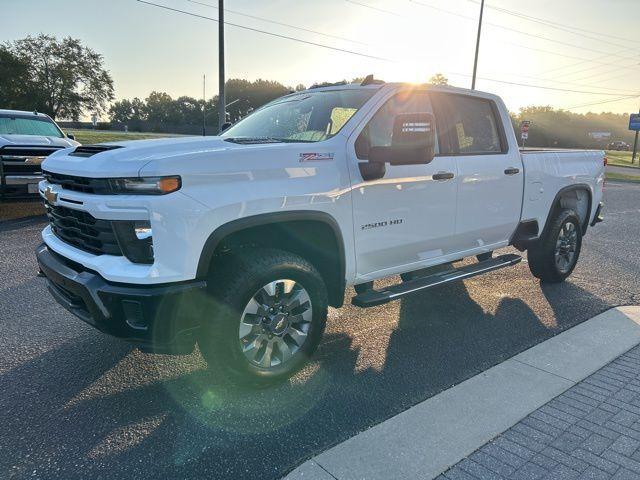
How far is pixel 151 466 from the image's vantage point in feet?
8.08

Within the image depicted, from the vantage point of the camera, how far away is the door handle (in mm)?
3975

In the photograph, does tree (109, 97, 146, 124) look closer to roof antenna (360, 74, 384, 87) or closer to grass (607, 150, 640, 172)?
grass (607, 150, 640, 172)

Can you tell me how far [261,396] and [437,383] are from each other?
4.04 feet

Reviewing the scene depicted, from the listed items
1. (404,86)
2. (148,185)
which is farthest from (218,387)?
(404,86)

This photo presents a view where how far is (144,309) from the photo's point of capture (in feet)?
8.61

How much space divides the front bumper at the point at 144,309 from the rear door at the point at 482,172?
102 inches

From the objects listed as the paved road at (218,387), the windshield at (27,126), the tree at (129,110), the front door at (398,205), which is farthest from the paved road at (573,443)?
the tree at (129,110)

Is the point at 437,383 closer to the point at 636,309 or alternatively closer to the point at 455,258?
the point at 455,258

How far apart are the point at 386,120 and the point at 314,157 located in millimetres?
908

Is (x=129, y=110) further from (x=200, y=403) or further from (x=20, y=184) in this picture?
(x=200, y=403)

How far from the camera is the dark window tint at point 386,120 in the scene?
3.52 m

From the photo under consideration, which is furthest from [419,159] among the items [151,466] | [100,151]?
[151,466]

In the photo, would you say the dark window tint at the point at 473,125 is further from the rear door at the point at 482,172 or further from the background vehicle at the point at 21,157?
the background vehicle at the point at 21,157

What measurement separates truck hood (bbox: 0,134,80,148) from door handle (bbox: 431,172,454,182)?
325 inches
